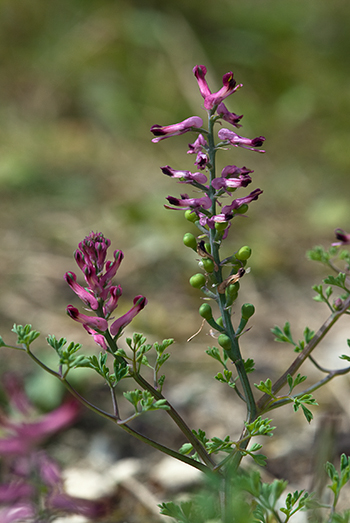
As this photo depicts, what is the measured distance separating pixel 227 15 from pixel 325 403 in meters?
7.76

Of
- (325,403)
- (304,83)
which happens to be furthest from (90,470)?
(304,83)

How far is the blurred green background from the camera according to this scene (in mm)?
3926

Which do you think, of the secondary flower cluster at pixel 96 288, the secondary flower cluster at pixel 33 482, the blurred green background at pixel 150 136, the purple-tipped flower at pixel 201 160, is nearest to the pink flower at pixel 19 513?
the secondary flower cluster at pixel 33 482

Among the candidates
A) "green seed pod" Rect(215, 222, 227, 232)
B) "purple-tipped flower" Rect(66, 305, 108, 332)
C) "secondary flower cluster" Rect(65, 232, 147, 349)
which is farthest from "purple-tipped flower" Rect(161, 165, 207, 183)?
"purple-tipped flower" Rect(66, 305, 108, 332)

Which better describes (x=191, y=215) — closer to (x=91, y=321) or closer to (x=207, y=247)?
(x=207, y=247)

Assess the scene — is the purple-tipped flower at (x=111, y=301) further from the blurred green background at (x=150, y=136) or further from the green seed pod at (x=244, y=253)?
the blurred green background at (x=150, y=136)

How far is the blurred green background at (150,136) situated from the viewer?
3.93 m

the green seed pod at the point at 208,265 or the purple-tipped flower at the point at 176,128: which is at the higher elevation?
the purple-tipped flower at the point at 176,128

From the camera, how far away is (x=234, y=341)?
4.25ft

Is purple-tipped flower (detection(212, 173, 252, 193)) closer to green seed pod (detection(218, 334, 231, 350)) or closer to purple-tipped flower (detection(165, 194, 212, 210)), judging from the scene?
purple-tipped flower (detection(165, 194, 212, 210))

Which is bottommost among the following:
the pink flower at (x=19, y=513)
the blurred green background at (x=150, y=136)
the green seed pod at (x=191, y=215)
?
the pink flower at (x=19, y=513)

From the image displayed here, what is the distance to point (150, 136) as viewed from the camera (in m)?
6.51

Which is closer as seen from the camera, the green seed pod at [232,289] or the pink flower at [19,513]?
the green seed pod at [232,289]

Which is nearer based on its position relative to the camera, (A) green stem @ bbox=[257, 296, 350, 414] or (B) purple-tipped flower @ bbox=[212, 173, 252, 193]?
(B) purple-tipped flower @ bbox=[212, 173, 252, 193]
